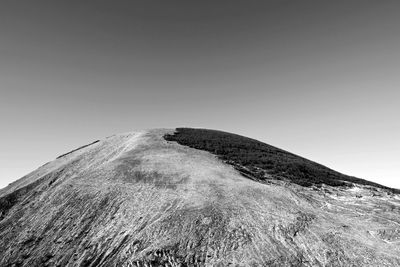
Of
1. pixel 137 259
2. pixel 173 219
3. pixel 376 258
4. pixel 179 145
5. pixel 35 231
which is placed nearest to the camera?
pixel 376 258

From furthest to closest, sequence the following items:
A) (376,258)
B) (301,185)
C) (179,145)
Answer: (179,145) < (301,185) < (376,258)

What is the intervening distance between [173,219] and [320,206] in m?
14.9

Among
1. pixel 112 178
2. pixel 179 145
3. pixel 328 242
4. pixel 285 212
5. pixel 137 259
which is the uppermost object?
pixel 179 145

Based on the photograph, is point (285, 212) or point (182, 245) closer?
point (182, 245)

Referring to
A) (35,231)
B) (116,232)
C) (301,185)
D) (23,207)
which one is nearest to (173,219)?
(116,232)

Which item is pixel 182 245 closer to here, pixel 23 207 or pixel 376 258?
pixel 376 258

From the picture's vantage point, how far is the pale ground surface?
19719 mm

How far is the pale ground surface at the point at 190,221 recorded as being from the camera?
19.7 meters

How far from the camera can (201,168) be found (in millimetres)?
33312

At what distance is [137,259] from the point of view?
66.3 feet

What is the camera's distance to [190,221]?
74.5 ft

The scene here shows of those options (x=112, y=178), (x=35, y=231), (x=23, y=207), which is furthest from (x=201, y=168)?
(x=23, y=207)

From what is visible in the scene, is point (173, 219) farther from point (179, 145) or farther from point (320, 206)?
point (179, 145)

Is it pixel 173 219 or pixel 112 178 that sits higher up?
pixel 112 178
